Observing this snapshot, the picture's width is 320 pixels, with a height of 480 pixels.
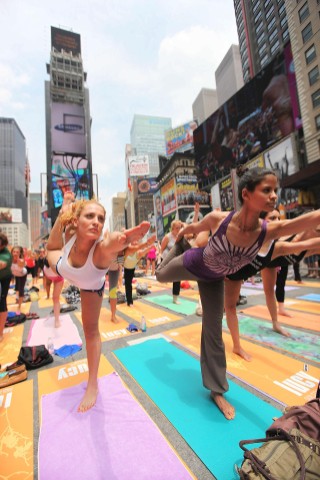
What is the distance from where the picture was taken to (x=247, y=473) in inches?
60.6

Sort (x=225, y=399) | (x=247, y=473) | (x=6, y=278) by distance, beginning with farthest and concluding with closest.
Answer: (x=6, y=278) < (x=225, y=399) < (x=247, y=473)

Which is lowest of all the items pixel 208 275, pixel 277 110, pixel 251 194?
pixel 208 275

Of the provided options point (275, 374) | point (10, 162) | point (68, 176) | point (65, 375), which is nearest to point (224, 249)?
point (275, 374)

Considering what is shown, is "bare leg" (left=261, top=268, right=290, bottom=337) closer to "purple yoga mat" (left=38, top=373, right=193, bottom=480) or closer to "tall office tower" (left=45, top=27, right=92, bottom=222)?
"purple yoga mat" (left=38, top=373, right=193, bottom=480)

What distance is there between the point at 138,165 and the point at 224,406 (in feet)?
259

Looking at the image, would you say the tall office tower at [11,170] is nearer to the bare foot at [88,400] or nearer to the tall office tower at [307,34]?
the bare foot at [88,400]

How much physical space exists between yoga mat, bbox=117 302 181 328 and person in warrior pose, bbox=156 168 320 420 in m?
3.07

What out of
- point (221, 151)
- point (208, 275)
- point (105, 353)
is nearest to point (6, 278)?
point (105, 353)

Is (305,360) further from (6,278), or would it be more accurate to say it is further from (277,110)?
(277,110)

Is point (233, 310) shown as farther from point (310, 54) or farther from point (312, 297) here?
point (312, 297)

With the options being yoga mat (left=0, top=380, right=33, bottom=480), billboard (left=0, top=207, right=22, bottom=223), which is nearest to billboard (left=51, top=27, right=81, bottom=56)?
billboard (left=0, top=207, right=22, bottom=223)

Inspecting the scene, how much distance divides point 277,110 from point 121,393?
3443cm

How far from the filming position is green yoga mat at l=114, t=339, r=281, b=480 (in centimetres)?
195

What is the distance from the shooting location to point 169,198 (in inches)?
2274
